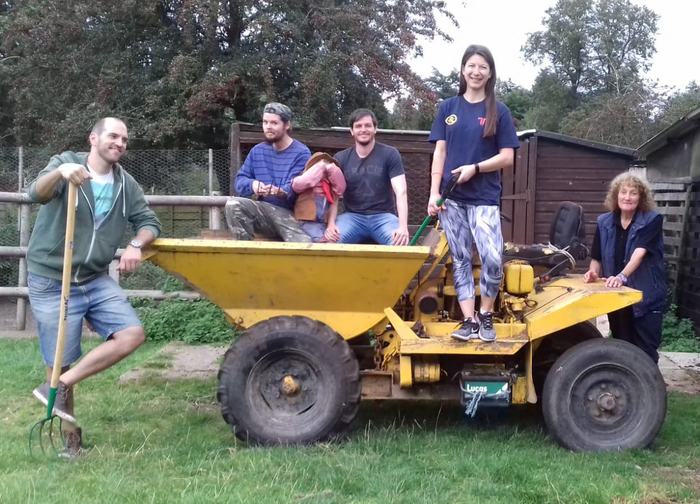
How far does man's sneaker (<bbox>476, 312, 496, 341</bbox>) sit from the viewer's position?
166 inches

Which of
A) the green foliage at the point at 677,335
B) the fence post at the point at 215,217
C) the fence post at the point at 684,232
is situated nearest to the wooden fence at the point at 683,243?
the fence post at the point at 684,232

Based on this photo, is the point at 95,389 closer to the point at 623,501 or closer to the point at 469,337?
the point at 469,337

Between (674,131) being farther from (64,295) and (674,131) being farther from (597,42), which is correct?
(597,42)

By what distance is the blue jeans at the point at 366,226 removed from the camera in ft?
15.8

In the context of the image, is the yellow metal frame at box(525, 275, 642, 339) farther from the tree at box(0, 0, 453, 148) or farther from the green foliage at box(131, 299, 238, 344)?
the tree at box(0, 0, 453, 148)

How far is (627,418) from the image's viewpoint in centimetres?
425

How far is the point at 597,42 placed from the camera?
44594 millimetres

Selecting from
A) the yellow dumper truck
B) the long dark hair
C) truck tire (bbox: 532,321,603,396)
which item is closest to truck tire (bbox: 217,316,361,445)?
the yellow dumper truck

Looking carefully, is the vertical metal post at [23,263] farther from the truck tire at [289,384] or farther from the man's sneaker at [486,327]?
the man's sneaker at [486,327]

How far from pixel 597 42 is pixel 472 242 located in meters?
44.6

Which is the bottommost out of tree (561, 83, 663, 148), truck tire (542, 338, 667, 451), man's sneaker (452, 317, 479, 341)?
truck tire (542, 338, 667, 451)

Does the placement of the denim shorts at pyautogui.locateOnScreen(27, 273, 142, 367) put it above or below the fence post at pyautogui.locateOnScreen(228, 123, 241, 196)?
below

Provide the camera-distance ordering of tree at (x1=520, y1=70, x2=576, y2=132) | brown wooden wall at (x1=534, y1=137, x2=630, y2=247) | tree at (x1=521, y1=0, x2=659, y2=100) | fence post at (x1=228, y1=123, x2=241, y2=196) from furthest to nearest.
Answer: tree at (x1=521, y1=0, x2=659, y2=100)
tree at (x1=520, y1=70, x2=576, y2=132)
brown wooden wall at (x1=534, y1=137, x2=630, y2=247)
fence post at (x1=228, y1=123, x2=241, y2=196)

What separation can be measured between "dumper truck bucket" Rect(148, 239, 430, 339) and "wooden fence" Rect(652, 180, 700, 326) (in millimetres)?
5311
